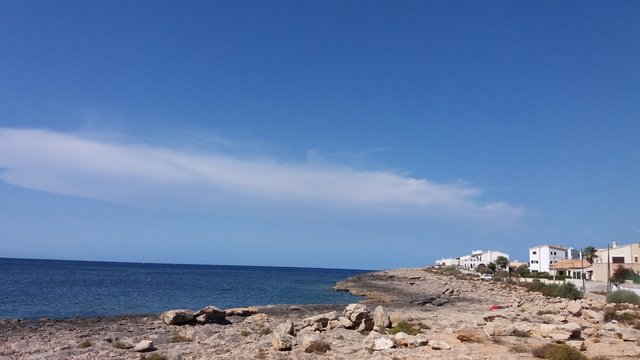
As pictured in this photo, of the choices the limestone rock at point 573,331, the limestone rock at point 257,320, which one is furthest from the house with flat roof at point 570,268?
the limestone rock at point 573,331

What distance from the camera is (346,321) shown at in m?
26.0

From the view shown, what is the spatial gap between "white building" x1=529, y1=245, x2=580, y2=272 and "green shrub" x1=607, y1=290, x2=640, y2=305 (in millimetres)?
69193

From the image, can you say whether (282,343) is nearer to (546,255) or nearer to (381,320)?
(381,320)

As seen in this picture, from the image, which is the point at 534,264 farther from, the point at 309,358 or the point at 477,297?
the point at 309,358

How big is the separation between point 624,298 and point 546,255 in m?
73.9

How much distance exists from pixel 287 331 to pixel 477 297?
38663mm

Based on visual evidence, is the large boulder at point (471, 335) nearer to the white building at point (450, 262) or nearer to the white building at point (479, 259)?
the white building at point (479, 259)

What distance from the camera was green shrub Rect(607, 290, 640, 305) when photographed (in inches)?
1555

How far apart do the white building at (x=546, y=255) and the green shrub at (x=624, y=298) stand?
69193 millimetres

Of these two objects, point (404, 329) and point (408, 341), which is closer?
point (408, 341)

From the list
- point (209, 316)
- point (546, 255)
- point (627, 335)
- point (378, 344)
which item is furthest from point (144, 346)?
point (546, 255)

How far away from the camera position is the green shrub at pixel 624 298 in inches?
1555

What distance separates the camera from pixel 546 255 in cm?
10938

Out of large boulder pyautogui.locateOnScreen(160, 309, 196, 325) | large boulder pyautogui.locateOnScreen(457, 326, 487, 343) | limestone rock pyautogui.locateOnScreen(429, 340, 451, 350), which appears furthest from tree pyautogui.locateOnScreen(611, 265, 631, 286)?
large boulder pyautogui.locateOnScreen(160, 309, 196, 325)
